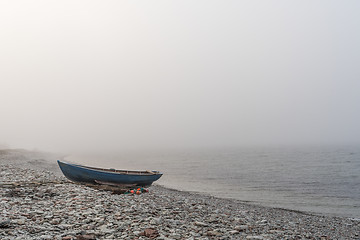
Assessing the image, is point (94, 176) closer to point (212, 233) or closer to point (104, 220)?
point (104, 220)

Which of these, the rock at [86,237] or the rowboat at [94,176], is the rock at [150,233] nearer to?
the rock at [86,237]

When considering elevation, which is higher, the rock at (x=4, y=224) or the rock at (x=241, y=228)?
the rock at (x=4, y=224)

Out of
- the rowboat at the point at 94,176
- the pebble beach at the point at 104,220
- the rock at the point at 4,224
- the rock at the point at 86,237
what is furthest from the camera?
the rowboat at the point at 94,176

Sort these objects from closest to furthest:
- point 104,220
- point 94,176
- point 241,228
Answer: point 104,220 → point 241,228 → point 94,176

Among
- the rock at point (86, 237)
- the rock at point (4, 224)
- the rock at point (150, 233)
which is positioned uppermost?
the rock at point (4, 224)

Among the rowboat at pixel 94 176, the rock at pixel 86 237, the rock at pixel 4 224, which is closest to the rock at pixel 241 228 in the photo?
the rock at pixel 86 237

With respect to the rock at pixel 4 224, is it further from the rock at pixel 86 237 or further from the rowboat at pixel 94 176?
the rowboat at pixel 94 176

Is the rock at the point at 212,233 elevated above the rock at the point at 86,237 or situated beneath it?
situated beneath

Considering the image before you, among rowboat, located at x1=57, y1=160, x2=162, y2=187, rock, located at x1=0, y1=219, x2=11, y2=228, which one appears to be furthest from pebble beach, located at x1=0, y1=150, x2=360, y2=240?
rowboat, located at x1=57, y1=160, x2=162, y2=187

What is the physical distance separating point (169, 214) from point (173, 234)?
2.72 meters

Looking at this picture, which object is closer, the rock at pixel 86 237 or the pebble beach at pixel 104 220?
the rock at pixel 86 237

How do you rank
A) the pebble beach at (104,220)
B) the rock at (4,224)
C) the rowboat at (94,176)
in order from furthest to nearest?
the rowboat at (94,176)
the pebble beach at (104,220)
the rock at (4,224)

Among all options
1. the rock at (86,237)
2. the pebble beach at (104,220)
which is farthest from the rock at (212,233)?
the rock at (86,237)

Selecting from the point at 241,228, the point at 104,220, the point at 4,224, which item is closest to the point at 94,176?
the point at 104,220
